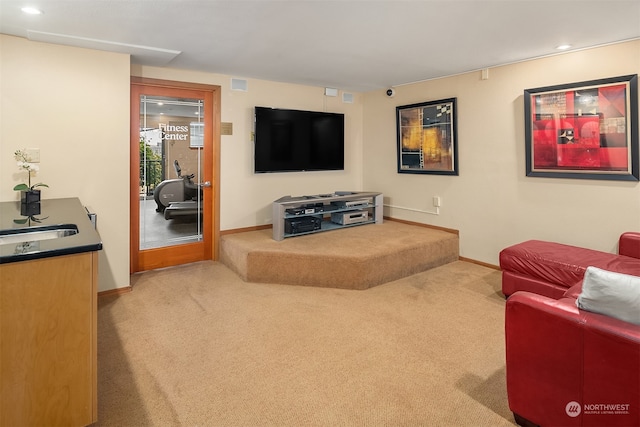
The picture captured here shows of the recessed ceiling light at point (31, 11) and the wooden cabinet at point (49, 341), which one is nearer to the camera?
the wooden cabinet at point (49, 341)

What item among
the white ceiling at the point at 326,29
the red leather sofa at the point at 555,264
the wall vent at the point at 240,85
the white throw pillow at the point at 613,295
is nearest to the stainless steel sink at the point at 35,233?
the white ceiling at the point at 326,29

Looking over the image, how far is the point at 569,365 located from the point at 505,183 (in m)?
2.93

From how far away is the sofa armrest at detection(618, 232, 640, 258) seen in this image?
10.1 feet

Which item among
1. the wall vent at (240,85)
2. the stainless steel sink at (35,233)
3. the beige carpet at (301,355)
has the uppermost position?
the wall vent at (240,85)

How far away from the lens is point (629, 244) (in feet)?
10.2

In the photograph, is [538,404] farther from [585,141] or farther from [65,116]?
[65,116]

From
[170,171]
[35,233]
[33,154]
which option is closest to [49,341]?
[35,233]

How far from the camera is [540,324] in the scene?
166 cm

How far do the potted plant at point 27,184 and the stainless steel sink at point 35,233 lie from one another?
931 mm

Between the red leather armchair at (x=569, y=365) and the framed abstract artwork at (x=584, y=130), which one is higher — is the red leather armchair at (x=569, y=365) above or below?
below

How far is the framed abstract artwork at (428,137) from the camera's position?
4598 millimetres

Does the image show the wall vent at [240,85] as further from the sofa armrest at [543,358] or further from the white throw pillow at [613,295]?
the white throw pillow at [613,295]

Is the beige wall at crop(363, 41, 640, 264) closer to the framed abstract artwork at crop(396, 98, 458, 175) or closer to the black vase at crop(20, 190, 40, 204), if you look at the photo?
the framed abstract artwork at crop(396, 98, 458, 175)

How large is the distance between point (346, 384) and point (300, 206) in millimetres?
2712
